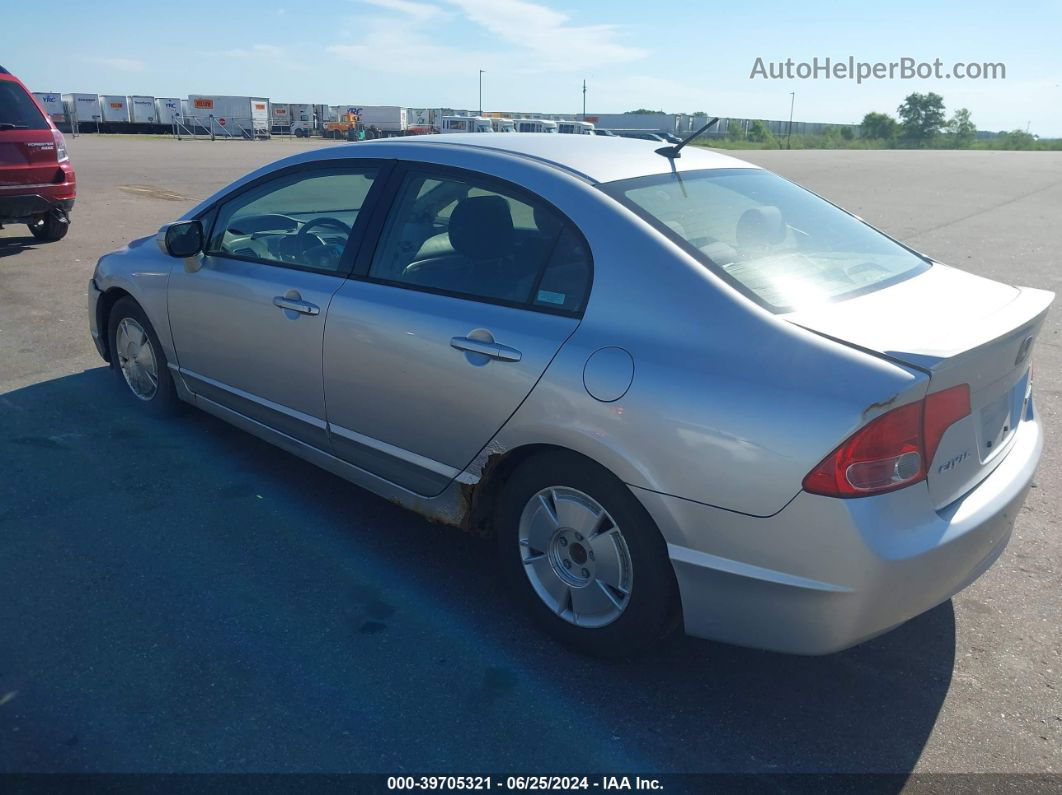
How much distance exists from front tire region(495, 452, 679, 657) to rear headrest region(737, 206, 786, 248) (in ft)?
3.38

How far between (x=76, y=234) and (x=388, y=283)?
A: 975 cm

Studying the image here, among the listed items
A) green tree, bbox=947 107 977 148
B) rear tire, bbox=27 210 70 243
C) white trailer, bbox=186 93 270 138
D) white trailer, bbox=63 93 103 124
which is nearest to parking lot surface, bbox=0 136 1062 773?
Result: rear tire, bbox=27 210 70 243

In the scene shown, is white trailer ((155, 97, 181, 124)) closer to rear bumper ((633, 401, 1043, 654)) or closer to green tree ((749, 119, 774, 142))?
green tree ((749, 119, 774, 142))

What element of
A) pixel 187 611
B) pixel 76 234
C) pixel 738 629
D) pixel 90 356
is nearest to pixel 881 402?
pixel 738 629

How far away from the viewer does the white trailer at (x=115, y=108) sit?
57.4 m

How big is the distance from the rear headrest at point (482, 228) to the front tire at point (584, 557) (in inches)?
34.1

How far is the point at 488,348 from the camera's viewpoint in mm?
3109

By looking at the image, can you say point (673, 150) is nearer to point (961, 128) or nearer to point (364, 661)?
point (364, 661)

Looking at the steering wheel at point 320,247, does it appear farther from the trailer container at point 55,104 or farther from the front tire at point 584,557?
the trailer container at point 55,104

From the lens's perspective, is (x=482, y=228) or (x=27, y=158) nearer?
(x=482, y=228)

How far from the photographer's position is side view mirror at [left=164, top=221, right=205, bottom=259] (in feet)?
14.6

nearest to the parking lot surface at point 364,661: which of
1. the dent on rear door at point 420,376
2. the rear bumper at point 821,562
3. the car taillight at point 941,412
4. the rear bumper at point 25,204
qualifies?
the rear bumper at point 821,562

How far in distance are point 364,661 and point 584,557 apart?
0.84m

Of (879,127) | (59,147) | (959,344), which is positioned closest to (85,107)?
(59,147)
